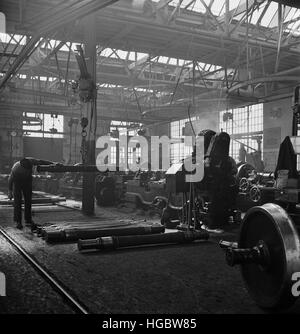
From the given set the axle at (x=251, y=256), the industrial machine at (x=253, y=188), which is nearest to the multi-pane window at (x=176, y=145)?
the industrial machine at (x=253, y=188)

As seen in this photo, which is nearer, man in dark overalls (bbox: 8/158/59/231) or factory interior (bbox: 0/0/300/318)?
factory interior (bbox: 0/0/300/318)

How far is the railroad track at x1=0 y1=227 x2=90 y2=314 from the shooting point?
2.99 meters

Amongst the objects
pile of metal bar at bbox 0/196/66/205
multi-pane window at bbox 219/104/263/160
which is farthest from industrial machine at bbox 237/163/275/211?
multi-pane window at bbox 219/104/263/160

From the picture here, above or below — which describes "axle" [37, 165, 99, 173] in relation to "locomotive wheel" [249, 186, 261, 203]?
above

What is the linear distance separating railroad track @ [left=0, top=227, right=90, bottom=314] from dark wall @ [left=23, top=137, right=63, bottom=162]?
20724 mm

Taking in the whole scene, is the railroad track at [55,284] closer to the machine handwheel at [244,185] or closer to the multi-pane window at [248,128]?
the machine handwheel at [244,185]

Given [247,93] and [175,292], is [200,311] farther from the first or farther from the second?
[247,93]

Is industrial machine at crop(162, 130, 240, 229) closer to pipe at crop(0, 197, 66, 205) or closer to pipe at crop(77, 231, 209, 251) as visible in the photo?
pipe at crop(77, 231, 209, 251)

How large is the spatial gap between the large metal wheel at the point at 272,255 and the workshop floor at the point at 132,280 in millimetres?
192

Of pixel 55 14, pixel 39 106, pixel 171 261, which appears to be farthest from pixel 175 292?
pixel 39 106

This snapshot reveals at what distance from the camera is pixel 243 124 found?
18.3m

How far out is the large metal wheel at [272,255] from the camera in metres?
2.44

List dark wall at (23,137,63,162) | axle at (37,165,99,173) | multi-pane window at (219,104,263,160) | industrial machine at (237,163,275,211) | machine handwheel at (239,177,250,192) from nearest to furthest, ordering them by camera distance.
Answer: axle at (37,165,99,173)
industrial machine at (237,163,275,211)
machine handwheel at (239,177,250,192)
multi-pane window at (219,104,263,160)
dark wall at (23,137,63,162)
